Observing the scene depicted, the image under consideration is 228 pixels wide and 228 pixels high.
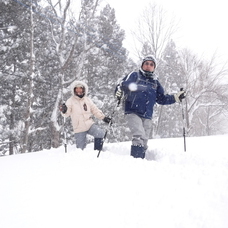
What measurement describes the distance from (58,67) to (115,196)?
14949 millimetres

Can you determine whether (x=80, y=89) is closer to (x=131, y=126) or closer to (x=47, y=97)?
(x=131, y=126)

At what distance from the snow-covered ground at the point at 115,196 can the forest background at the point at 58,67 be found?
753 cm

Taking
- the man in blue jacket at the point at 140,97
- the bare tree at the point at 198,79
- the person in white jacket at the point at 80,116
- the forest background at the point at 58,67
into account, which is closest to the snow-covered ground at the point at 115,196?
the man in blue jacket at the point at 140,97

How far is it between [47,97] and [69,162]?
41.7 feet

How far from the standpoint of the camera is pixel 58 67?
1566 cm

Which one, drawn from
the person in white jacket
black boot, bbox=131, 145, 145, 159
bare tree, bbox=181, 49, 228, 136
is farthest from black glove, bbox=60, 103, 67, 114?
bare tree, bbox=181, 49, 228, 136

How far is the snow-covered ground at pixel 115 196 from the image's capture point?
59.4 inches

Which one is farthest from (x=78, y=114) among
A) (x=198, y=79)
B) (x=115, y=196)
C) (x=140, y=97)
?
(x=198, y=79)

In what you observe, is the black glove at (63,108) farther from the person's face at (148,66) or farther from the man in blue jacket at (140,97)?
the person's face at (148,66)

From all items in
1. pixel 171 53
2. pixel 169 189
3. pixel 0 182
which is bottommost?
pixel 0 182

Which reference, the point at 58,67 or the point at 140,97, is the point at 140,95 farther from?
the point at 58,67

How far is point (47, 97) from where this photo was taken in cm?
1507

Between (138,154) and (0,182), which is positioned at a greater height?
(138,154)

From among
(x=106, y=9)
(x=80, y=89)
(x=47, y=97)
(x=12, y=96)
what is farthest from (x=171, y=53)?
(x=80, y=89)
